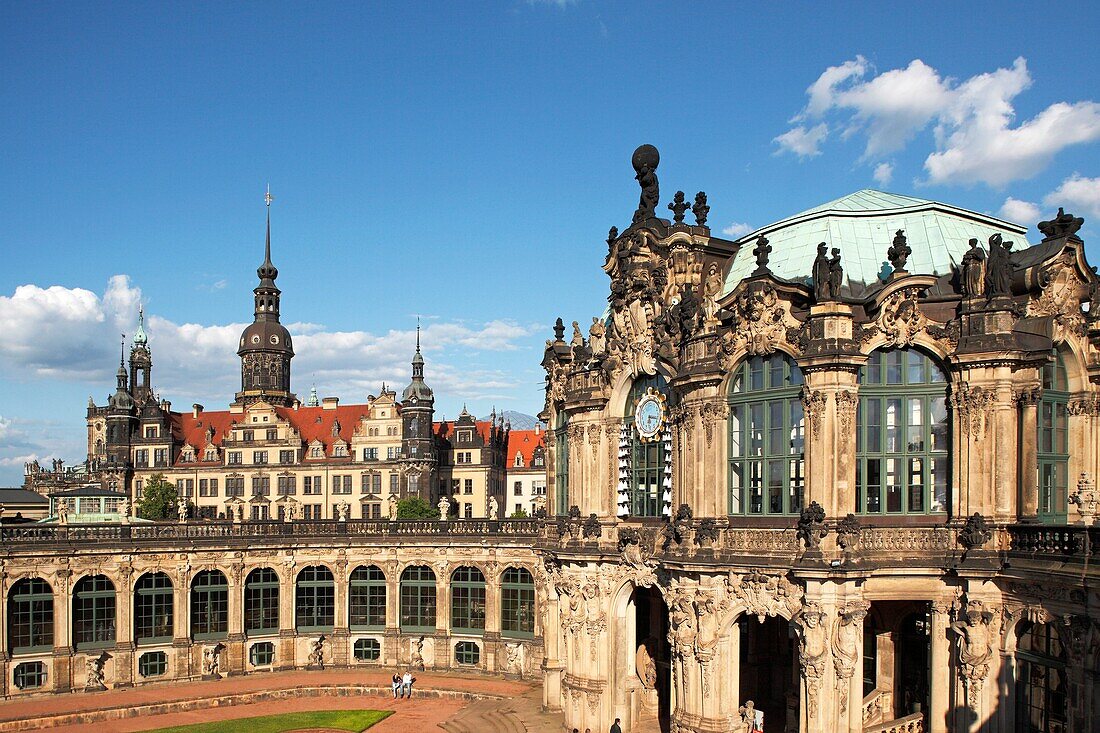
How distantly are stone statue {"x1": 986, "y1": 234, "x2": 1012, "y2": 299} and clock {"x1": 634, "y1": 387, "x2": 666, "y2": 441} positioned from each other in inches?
489

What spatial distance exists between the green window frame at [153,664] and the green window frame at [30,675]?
4.58 m

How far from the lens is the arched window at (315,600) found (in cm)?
5903

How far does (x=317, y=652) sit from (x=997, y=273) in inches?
1669

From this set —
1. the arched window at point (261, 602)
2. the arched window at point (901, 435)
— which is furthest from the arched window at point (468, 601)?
the arched window at point (901, 435)

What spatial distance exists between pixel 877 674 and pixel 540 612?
2386 cm

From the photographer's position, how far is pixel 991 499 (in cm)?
3067

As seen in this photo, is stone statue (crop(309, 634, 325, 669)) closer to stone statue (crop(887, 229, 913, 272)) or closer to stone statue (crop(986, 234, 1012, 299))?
stone statue (crop(887, 229, 913, 272))

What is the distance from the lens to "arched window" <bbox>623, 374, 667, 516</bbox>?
39.4 meters

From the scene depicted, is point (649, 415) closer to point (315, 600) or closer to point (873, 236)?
point (873, 236)

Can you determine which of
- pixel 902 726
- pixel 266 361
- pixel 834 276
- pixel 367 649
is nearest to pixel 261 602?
pixel 367 649

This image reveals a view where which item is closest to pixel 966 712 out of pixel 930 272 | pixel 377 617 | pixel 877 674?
pixel 877 674

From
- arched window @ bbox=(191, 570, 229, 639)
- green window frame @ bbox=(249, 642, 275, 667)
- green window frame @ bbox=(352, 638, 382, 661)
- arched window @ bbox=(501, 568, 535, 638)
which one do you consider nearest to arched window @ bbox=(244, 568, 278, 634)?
green window frame @ bbox=(249, 642, 275, 667)

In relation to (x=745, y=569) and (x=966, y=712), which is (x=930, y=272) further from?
(x=966, y=712)

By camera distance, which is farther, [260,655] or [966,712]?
[260,655]
